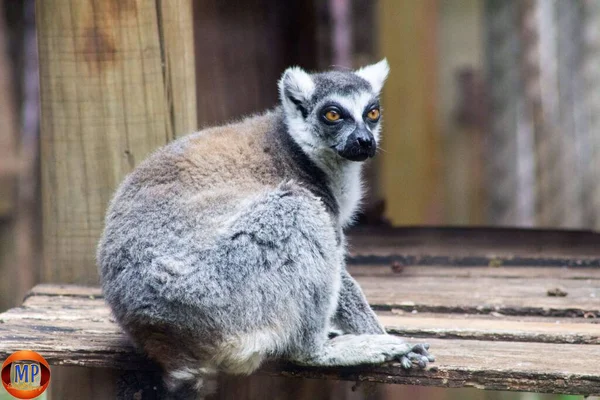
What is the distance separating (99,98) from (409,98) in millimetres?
3848

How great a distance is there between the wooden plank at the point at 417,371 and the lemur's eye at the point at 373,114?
3.07ft

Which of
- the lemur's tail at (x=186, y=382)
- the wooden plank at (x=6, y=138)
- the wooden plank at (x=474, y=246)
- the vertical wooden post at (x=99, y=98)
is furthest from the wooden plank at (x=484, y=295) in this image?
the wooden plank at (x=6, y=138)

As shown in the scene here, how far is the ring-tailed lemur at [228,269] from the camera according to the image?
9.86 feet

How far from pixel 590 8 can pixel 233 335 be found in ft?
17.6

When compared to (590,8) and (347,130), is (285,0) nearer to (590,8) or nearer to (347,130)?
(590,8)

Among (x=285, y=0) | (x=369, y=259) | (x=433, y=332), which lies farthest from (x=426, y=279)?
(x=285, y=0)

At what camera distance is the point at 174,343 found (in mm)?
3029

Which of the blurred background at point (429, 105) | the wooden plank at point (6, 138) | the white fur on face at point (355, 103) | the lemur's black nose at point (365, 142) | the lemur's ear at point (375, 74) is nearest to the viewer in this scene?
the lemur's black nose at point (365, 142)

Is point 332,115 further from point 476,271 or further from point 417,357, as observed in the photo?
point 476,271

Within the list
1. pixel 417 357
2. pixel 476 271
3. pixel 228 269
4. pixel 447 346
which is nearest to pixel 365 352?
pixel 417 357

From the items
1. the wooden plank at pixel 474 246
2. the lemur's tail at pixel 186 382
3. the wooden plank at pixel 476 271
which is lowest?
the lemur's tail at pixel 186 382

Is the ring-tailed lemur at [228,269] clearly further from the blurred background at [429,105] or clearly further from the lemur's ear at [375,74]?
the blurred background at [429,105]

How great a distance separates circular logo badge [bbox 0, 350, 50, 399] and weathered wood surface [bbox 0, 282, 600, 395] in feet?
0.35

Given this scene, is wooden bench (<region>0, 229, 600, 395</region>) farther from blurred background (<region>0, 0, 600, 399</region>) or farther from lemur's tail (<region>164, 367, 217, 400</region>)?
blurred background (<region>0, 0, 600, 399</region>)
